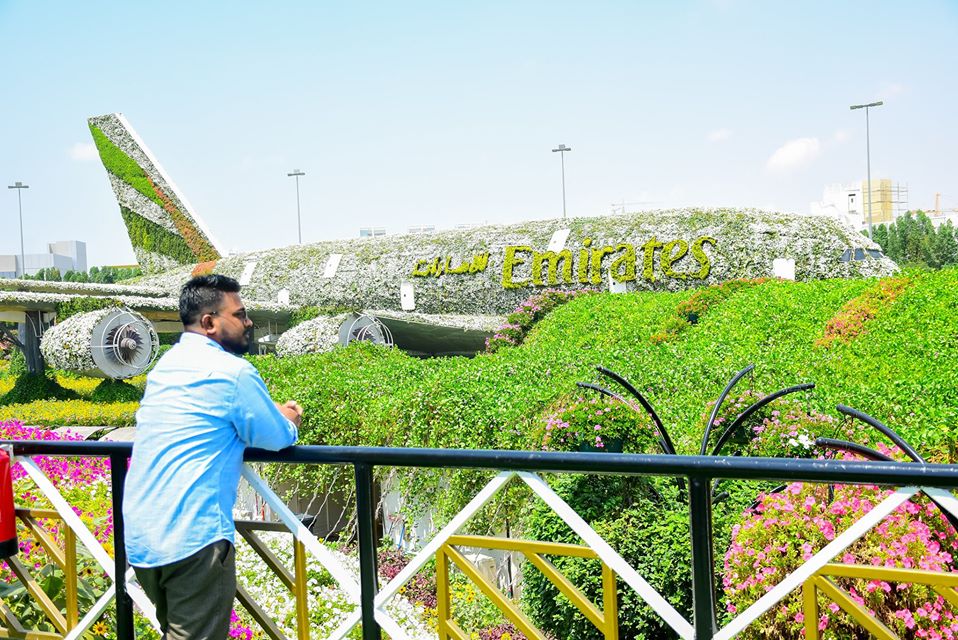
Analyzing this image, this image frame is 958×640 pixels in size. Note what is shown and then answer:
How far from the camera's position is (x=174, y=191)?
2469 cm

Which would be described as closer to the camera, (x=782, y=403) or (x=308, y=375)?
(x=782, y=403)

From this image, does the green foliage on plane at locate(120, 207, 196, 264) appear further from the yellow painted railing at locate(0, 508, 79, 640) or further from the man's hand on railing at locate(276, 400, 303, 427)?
the man's hand on railing at locate(276, 400, 303, 427)

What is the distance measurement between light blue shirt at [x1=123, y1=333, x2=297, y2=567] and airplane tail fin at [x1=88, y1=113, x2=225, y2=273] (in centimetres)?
2396

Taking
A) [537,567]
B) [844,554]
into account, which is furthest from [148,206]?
[537,567]

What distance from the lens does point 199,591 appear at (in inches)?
81.8

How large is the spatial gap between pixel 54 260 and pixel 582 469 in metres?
117

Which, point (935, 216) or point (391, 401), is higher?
point (935, 216)

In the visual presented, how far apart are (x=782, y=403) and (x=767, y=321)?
16.4 ft

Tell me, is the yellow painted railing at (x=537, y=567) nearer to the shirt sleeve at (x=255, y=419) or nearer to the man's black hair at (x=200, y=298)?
the shirt sleeve at (x=255, y=419)

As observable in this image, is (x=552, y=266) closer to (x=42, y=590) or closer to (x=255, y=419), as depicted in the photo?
(x=42, y=590)

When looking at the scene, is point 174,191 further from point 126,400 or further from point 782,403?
point 782,403

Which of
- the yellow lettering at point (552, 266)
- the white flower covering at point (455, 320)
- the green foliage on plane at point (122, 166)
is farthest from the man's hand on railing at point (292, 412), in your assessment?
the green foliage on plane at point (122, 166)

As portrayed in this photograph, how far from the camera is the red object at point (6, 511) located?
2.52m

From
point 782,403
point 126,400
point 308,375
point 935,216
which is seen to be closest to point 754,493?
point 782,403
